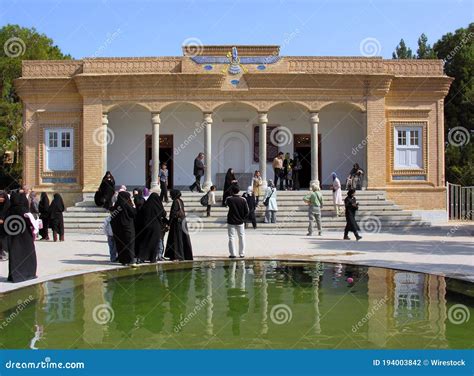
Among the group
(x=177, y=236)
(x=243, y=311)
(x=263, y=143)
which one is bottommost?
(x=243, y=311)

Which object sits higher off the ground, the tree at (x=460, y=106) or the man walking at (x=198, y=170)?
the tree at (x=460, y=106)

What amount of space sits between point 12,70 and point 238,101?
17.7 metres

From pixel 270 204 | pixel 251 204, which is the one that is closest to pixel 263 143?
pixel 270 204

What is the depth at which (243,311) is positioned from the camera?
24.5ft

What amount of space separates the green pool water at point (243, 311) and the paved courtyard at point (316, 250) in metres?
0.86

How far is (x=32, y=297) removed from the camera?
841 centimetres

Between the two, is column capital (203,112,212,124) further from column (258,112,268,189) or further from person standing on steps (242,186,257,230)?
person standing on steps (242,186,257,230)

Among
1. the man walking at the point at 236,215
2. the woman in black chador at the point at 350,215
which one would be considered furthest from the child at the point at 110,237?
the woman in black chador at the point at 350,215

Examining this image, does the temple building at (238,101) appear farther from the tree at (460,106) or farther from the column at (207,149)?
the tree at (460,106)

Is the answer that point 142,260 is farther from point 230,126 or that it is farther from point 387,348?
point 230,126

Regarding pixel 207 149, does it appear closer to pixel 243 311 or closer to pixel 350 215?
pixel 350 215

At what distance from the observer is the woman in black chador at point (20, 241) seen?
31.4 ft

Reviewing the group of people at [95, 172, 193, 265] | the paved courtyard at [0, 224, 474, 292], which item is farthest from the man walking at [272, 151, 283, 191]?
the group of people at [95, 172, 193, 265]

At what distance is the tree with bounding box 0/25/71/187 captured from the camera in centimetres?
3328
